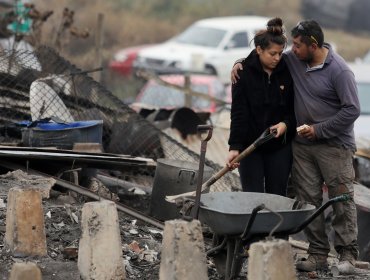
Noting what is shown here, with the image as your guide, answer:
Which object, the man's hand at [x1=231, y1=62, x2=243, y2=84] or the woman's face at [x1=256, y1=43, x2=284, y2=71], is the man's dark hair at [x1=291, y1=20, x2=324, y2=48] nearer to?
the woman's face at [x1=256, y1=43, x2=284, y2=71]

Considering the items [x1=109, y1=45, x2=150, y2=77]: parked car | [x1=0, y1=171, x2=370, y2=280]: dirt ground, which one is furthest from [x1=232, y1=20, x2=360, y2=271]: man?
[x1=109, y1=45, x2=150, y2=77]: parked car

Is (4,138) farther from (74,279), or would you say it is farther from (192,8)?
(192,8)

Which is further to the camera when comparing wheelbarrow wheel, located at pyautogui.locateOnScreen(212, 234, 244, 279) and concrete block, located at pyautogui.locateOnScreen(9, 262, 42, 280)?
wheelbarrow wheel, located at pyautogui.locateOnScreen(212, 234, 244, 279)

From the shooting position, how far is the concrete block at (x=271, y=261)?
19.8ft

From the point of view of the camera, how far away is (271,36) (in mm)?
7613

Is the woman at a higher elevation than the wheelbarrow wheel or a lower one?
higher

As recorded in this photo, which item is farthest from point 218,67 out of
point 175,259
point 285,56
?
point 175,259

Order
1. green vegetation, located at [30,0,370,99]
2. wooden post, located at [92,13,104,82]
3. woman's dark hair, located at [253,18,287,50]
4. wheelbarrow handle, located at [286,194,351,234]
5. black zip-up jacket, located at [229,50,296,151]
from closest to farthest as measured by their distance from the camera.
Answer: wheelbarrow handle, located at [286,194,351,234] → woman's dark hair, located at [253,18,287,50] → black zip-up jacket, located at [229,50,296,151] → wooden post, located at [92,13,104,82] → green vegetation, located at [30,0,370,99]

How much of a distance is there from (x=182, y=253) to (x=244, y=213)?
1.80 feet

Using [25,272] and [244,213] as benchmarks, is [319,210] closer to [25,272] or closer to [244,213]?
[244,213]

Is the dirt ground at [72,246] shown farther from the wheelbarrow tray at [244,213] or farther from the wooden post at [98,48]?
the wooden post at [98,48]

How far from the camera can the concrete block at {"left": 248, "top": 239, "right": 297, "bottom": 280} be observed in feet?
19.8

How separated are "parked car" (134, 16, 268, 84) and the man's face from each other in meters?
15.6

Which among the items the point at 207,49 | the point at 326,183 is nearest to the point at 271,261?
the point at 326,183
